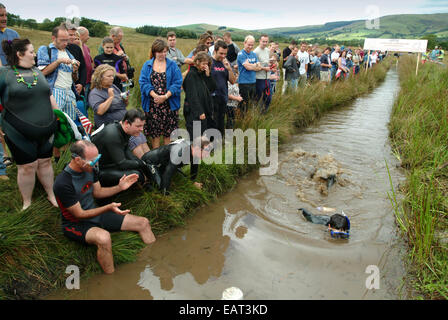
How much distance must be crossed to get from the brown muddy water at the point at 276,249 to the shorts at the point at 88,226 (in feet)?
1.47

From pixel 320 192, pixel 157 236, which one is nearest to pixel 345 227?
pixel 320 192

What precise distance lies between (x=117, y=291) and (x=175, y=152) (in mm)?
1883

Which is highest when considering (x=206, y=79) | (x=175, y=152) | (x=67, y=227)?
(x=206, y=79)

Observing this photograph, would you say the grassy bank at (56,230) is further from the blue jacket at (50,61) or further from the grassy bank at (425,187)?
the grassy bank at (425,187)

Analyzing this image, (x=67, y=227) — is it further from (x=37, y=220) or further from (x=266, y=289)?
(x=266, y=289)

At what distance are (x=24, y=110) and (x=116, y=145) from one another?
101cm

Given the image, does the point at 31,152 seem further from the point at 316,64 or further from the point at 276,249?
the point at 316,64

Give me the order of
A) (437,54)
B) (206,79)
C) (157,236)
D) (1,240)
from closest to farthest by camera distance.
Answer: (1,240) → (157,236) → (206,79) → (437,54)

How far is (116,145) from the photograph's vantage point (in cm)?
383

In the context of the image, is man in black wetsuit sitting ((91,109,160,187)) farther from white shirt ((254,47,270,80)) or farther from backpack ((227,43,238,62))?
white shirt ((254,47,270,80))

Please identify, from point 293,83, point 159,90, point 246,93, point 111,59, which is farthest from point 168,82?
point 293,83

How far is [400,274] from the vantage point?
134 inches

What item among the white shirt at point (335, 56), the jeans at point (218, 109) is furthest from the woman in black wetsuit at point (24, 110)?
the white shirt at point (335, 56)

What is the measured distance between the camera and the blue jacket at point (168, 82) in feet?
17.0
